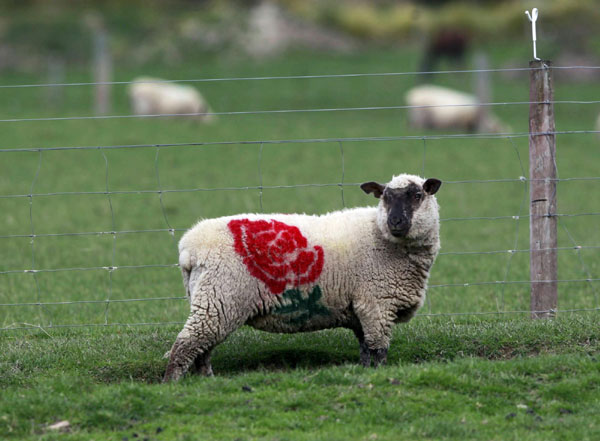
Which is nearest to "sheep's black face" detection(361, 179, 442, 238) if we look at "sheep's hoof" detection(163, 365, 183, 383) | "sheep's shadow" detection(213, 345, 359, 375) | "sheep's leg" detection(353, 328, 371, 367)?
"sheep's leg" detection(353, 328, 371, 367)

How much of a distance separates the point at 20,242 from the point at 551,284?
10968mm

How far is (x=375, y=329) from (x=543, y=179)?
2.36 m

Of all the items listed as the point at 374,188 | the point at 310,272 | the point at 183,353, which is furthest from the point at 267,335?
the point at 374,188

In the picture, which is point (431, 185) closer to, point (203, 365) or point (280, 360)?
point (280, 360)

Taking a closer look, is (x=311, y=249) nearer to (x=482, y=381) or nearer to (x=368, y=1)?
(x=482, y=381)

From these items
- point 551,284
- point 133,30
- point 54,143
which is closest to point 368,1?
point 133,30

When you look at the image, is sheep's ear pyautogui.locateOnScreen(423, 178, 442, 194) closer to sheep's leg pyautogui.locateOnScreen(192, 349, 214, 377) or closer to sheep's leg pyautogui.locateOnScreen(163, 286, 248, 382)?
sheep's leg pyautogui.locateOnScreen(163, 286, 248, 382)

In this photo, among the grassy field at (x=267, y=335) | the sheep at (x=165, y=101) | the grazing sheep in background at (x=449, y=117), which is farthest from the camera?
the sheep at (x=165, y=101)

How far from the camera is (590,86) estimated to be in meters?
35.2

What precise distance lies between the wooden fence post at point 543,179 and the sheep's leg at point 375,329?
1941 millimetres

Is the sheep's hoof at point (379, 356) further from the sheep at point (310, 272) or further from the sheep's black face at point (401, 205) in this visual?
the sheep's black face at point (401, 205)

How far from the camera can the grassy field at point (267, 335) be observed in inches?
253

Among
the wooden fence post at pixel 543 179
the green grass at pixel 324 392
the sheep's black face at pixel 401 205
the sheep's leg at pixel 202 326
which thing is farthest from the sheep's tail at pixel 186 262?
the wooden fence post at pixel 543 179

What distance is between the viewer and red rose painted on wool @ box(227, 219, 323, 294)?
24.8 ft
